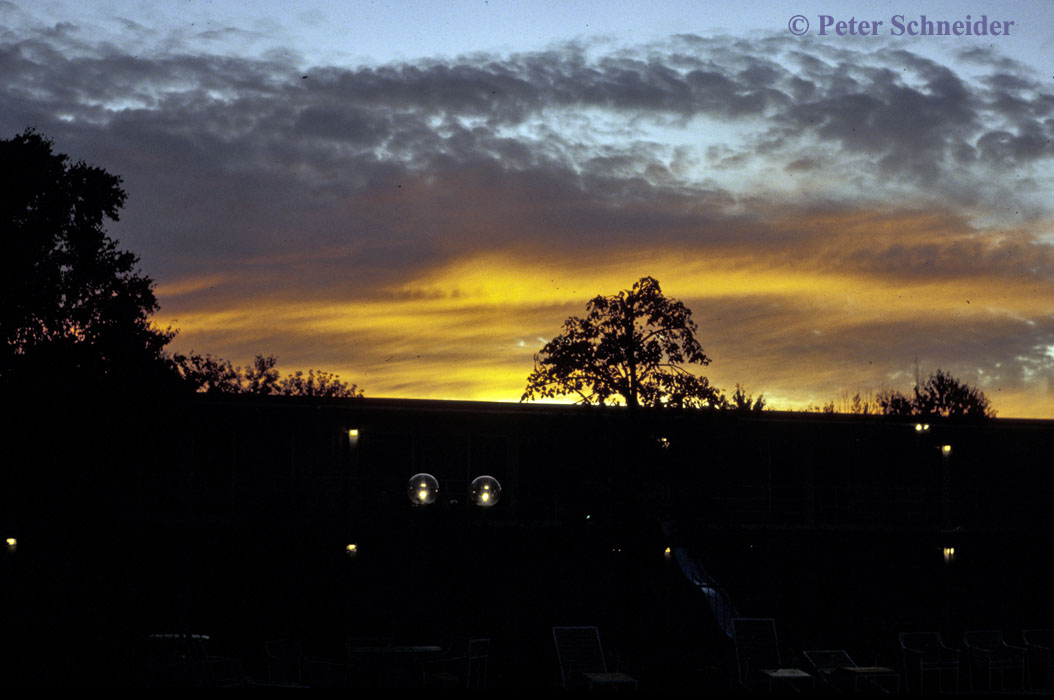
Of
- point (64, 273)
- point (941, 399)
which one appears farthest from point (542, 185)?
point (941, 399)

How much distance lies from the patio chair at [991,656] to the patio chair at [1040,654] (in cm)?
25

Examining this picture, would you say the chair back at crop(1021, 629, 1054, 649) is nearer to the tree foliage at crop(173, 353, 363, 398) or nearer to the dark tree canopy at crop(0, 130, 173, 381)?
the dark tree canopy at crop(0, 130, 173, 381)

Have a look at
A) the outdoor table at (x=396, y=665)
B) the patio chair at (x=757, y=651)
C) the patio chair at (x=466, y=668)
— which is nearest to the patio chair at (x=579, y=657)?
the patio chair at (x=466, y=668)

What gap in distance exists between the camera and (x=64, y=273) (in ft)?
92.6

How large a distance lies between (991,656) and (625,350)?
10.8 m

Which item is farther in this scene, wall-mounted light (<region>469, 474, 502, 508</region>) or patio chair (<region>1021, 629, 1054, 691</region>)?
patio chair (<region>1021, 629, 1054, 691</region>)

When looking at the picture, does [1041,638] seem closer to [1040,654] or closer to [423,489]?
[1040,654]

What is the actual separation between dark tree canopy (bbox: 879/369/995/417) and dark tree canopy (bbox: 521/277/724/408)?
32.2 meters

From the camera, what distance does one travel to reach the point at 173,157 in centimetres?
2192

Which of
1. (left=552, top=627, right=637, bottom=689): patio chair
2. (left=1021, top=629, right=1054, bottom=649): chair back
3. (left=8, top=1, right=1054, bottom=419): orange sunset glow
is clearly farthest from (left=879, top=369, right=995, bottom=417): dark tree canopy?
(left=552, top=627, right=637, bottom=689): patio chair

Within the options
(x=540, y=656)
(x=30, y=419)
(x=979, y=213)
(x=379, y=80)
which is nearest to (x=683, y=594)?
(x=540, y=656)

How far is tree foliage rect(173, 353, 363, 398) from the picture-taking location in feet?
168

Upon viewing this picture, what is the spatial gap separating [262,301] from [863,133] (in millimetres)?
15226

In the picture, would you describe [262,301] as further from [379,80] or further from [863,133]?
[863,133]
